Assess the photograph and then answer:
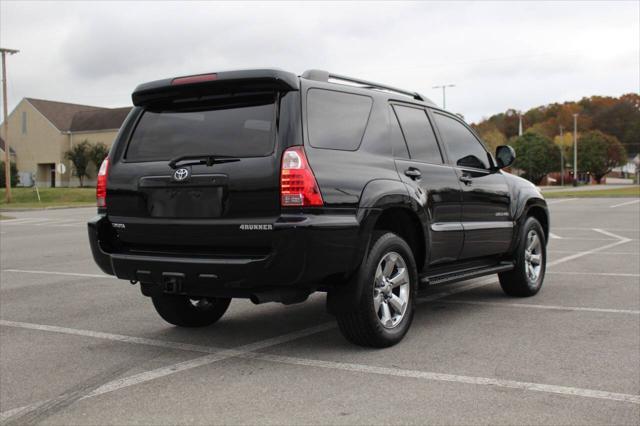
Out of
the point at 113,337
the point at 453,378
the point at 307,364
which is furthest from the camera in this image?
the point at 113,337

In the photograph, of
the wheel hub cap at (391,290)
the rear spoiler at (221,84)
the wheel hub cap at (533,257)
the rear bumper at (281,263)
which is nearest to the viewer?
the rear bumper at (281,263)

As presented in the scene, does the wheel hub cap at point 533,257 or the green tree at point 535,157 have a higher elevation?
the green tree at point 535,157

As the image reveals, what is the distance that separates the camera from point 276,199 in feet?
14.7

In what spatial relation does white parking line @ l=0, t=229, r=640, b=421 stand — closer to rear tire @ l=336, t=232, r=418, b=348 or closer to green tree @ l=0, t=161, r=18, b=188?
rear tire @ l=336, t=232, r=418, b=348

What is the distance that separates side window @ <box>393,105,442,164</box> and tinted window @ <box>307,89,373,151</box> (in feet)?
1.66

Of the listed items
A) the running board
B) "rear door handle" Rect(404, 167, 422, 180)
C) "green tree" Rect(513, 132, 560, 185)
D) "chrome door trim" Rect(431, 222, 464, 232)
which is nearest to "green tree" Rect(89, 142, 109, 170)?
"green tree" Rect(513, 132, 560, 185)

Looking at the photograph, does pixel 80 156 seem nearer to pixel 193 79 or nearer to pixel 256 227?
pixel 193 79

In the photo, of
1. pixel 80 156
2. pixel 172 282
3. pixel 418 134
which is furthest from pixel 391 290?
pixel 80 156

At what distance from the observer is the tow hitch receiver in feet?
15.3

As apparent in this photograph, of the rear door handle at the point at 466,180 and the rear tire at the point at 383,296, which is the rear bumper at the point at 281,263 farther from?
the rear door handle at the point at 466,180

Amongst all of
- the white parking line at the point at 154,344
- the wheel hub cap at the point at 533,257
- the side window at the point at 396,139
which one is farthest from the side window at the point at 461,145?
the white parking line at the point at 154,344

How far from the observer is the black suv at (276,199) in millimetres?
4500

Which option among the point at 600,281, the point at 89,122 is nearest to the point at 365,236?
the point at 600,281

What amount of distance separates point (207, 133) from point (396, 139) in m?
1.54
